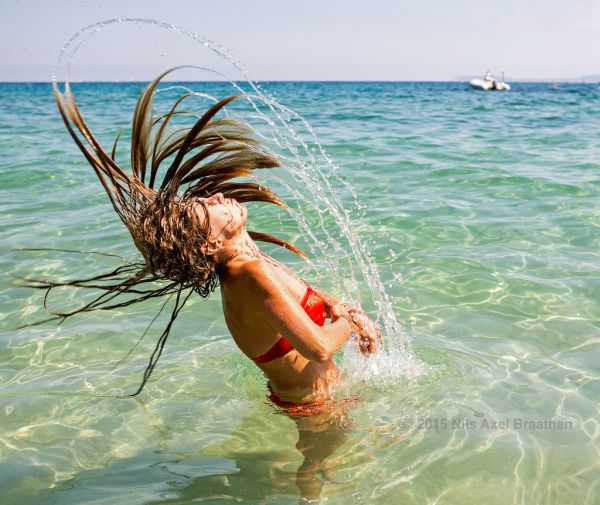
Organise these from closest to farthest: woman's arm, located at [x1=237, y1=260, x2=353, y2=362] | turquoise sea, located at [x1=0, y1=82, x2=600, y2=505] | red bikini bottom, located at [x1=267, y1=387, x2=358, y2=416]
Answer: woman's arm, located at [x1=237, y1=260, x2=353, y2=362] < turquoise sea, located at [x1=0, y1=82, x2=600, y2=505] < red bikini bottom, located at [x1=267, y1=387, x2=358, y2=416]

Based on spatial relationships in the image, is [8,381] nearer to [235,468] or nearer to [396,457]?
[235,468]

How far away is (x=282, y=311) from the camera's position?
98.7 inches

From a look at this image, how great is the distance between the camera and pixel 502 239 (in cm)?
636

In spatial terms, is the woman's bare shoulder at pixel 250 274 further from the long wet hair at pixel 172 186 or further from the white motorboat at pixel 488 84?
the white motorboat at pixel 488 84

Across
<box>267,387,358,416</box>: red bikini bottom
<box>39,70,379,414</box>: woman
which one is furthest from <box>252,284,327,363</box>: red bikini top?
<box>267,387,358,416</box>: red bikini bottom

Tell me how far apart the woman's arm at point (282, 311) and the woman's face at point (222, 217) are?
158mm

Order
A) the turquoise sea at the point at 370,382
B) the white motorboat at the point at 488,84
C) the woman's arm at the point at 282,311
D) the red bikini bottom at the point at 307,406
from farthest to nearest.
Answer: the white motorboat at the point at 488,84 → the red bikini bottom at the point at 307,406 → the turquoise sea at the point at 370,382 → the woman's arm at the point at 282,311

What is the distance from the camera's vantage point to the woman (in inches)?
99.3

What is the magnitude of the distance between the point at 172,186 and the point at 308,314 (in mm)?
813

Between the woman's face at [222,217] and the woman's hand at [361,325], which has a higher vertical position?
the woman's face at [222,217]

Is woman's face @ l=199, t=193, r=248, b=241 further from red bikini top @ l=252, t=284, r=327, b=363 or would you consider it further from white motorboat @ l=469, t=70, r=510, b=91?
white motorboat @ l=469, t=70, r=510, b=91

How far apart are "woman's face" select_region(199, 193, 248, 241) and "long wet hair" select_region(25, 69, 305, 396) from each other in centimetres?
3

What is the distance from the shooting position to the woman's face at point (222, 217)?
255 centimetres

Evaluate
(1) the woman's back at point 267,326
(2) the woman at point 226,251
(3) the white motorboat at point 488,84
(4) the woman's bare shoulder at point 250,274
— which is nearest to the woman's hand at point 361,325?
(2) the woman at point 226,251
